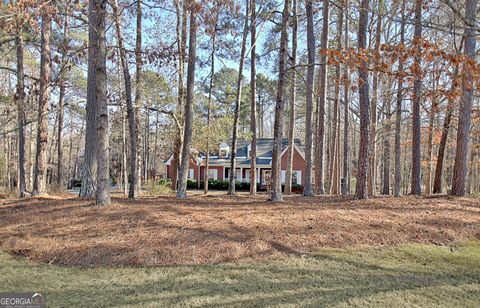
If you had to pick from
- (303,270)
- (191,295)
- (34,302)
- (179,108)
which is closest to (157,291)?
(191,295)

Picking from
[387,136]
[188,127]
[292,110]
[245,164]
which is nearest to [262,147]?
[245,164]

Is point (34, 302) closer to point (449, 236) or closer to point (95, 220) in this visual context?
point (95, 220)

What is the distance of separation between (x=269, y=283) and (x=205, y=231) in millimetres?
1751

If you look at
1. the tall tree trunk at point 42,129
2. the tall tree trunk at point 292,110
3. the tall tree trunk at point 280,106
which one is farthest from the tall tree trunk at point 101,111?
the tall tree trunk at point 292,110

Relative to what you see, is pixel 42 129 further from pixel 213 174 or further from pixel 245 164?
pixel 213 174

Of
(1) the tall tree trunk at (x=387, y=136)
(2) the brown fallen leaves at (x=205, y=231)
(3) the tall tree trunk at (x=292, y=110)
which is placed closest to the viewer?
(2) the brown fallen leaves at (x=205, y=231)

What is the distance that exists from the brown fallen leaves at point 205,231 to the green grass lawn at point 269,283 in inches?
11.4

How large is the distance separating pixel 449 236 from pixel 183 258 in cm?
434

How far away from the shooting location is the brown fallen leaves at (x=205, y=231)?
4.48 meters

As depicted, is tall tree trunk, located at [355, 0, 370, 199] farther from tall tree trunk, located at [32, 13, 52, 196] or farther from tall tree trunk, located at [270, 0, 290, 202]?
tall tree trunk, located at [32, 13, 52, 196]

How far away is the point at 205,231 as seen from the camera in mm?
5281

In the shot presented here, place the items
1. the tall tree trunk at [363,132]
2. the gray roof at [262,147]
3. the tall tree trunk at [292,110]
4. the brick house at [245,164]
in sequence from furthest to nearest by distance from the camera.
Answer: the gray roof at [262,147]
the brick house at [245,164]
the tall tree trunk at [292,110]
the tall tree trunk at [363,132]

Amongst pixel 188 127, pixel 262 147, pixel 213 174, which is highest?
pixel 262 147

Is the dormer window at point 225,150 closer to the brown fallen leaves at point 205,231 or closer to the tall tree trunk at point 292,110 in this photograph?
the tall tree trunk at point 292,110
